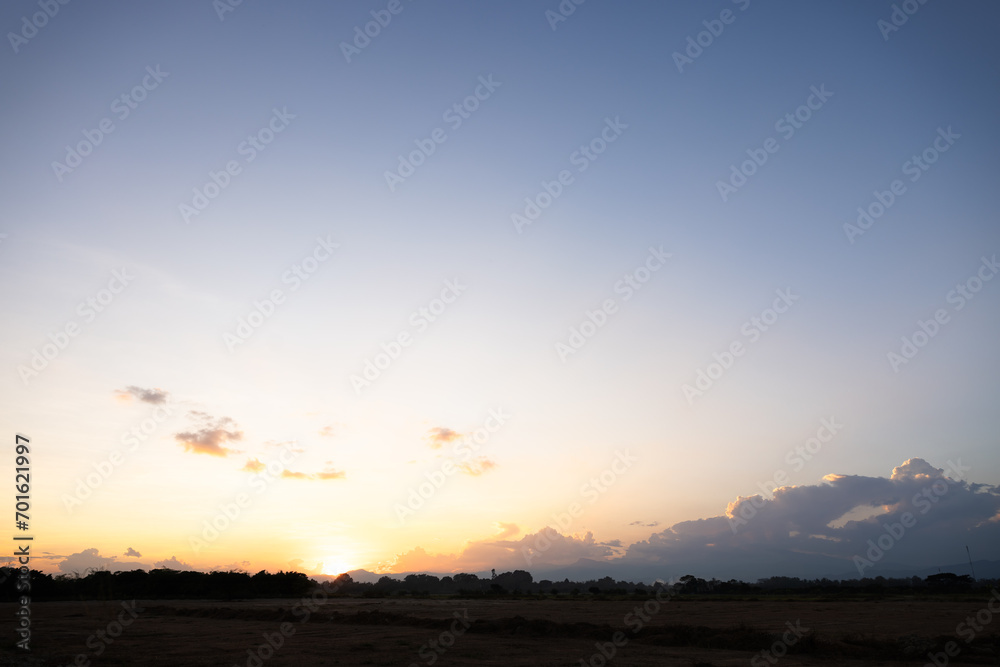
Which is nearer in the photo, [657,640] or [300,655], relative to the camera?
[300,655]

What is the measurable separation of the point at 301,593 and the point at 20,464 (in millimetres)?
89836

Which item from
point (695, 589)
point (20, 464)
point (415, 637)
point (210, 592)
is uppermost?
point (20, 464)

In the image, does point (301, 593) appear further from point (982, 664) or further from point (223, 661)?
point (982, 664)

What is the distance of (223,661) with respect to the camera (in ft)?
66.8

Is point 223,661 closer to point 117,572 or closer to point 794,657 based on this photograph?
point 794,657

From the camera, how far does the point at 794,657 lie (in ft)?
68.0

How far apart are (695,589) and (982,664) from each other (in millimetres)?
126696

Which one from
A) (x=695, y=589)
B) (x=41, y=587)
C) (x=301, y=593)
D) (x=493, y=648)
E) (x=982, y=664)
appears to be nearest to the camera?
(x=982, y=664)

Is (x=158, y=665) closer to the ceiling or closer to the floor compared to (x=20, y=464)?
closer to the floor

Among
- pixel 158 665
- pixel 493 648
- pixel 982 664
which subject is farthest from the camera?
pixel 493 648

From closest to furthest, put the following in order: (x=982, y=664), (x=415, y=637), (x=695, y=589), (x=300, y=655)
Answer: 1. (x=982, y=664)
2. (x=300, y=655)
3. (x=415, y=637)
4. (x=695, y=589)

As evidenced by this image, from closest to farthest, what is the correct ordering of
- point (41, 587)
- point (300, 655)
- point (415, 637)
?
point (300, 655) → point (415, 637) → point (41, 587)

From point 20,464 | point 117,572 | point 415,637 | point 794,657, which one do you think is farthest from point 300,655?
point 117,572

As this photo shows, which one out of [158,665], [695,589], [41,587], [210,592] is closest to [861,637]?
[158,665]
